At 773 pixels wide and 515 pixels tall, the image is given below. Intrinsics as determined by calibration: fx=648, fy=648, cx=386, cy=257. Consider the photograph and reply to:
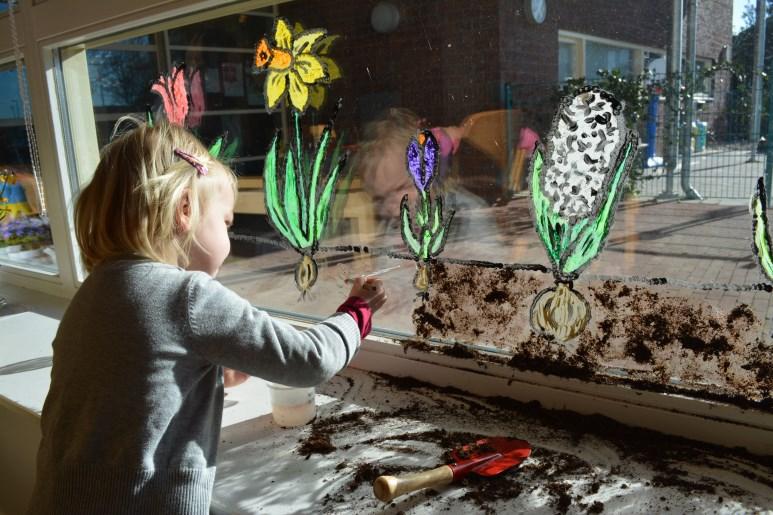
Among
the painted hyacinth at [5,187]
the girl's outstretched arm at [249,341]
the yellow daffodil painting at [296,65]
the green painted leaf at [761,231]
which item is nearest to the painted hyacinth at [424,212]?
the yellow daffodil painting at [296,65]

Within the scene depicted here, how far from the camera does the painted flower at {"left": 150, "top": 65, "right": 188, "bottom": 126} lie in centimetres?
161

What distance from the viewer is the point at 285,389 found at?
1.20m

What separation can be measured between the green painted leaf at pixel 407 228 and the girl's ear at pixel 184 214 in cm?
44

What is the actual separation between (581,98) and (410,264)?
456 millimetres

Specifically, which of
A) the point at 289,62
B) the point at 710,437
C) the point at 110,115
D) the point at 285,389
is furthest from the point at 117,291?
the point at 110,115

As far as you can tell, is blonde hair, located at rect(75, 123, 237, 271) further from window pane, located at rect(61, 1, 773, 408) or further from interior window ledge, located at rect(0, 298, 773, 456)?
interior window ledge, located at rect(0, 298, 773, 456)

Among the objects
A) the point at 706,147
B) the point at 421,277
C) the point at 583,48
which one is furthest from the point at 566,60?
the point at 421,277

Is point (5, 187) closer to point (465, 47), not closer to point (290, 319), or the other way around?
point (290, 319)

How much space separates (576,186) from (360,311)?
1.32 feet

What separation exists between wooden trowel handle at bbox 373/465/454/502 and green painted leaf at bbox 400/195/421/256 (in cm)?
44

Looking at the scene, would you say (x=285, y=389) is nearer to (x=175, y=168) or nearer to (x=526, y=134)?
(x=175, y=168)

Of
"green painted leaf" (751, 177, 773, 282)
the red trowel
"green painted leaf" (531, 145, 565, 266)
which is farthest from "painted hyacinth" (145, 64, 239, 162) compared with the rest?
"green painted leaf" (751, 177, 773, 282)

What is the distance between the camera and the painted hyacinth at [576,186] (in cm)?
101

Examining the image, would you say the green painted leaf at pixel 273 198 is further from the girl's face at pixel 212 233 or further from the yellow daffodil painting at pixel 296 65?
the girl's face at pixel 212 233
